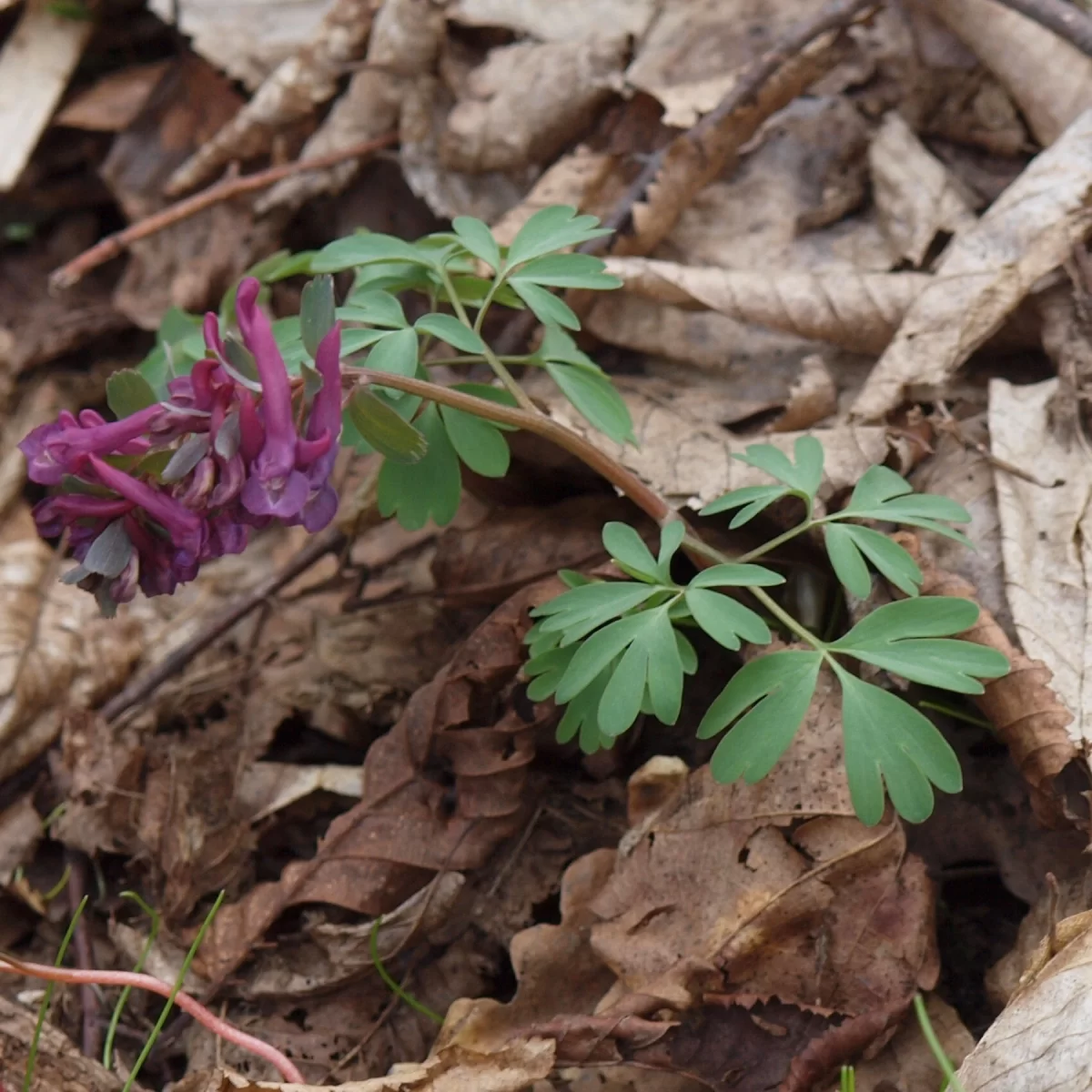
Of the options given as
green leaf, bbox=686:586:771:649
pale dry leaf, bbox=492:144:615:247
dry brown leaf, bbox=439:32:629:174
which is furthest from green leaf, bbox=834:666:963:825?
dry brown leaf, bbox=439:32:629:174

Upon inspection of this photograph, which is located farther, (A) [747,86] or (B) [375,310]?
(A) [747,86]

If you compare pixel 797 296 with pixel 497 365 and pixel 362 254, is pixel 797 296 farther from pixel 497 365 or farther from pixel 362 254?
pixel 362 254

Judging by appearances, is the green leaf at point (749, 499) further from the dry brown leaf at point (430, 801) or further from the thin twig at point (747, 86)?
the thin twig at point (747, 86)

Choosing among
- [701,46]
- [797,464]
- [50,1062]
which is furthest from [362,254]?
[701,46]

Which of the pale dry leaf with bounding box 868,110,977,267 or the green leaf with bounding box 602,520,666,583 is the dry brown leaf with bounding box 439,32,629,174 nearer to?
the pale dry leaf with bounding box 868,110,977,267

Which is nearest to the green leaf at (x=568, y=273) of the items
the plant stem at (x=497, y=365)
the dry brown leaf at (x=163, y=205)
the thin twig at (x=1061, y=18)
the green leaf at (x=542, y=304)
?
the green leaf at (x=542, y=304)

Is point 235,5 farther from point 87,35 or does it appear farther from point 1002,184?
point 1002,184
